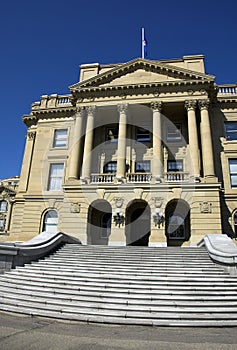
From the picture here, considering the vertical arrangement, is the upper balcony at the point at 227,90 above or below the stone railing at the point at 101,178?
above

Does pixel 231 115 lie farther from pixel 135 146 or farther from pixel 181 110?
pixel 135 146

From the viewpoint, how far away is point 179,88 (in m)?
24.4

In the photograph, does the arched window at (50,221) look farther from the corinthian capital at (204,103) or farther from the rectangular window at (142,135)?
the corinthian capital at (204,103)

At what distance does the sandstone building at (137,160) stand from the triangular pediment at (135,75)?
10cm

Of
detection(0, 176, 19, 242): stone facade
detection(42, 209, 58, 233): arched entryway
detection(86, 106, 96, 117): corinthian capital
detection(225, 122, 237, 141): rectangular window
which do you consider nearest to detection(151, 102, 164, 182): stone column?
detection(86, 106, 96, 117): corinthian capital

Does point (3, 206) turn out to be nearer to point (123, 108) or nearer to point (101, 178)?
point (101, 178)

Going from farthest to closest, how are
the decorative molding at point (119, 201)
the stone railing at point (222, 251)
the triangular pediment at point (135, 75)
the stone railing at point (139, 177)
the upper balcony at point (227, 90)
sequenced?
the upper balcony at point (227, 90) → the triangular pediment at point (135, 75) → the stone railing at point (139, 177) → the decorative molding at point (119, 201) → the stone railing at point (222, 251)

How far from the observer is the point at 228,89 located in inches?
1061

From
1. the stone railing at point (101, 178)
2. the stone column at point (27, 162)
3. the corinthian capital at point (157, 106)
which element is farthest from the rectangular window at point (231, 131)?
the stone column at point (27, 162)

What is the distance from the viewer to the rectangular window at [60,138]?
95.9 ft

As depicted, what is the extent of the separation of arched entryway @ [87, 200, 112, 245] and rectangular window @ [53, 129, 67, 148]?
9241 mm

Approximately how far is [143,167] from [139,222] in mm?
5718

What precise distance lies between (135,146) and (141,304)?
19.8m

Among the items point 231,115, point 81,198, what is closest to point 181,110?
point 231,115
